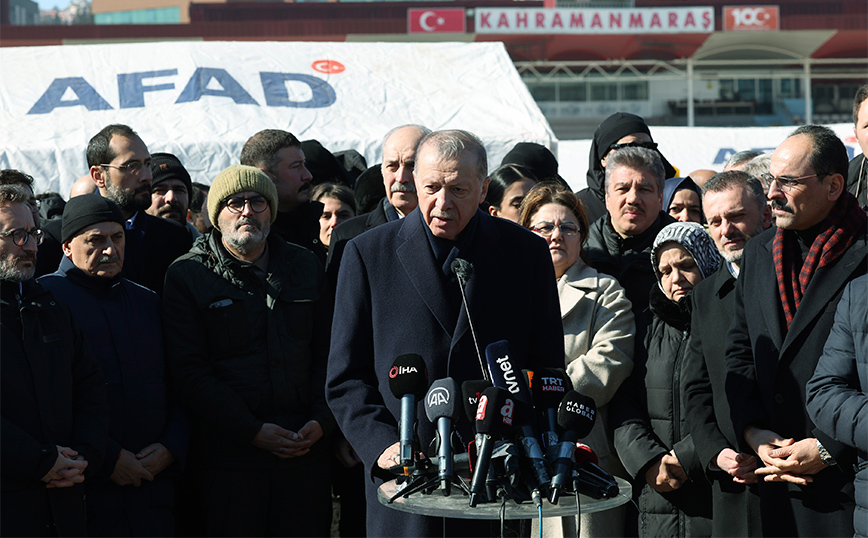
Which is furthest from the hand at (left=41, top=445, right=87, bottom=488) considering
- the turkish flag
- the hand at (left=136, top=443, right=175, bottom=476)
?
the turkish flag

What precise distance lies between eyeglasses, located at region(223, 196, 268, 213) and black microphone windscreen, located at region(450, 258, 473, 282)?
1685 millimetres

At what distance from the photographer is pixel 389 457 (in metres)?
2.67

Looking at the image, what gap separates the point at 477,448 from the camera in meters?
2.31

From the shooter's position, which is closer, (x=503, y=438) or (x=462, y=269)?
(x=503, y=438)

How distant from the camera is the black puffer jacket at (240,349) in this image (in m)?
4.06

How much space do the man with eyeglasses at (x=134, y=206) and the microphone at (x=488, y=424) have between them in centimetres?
274

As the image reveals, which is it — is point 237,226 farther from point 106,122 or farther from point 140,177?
point 106,122

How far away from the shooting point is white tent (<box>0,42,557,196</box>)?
7.33 metres

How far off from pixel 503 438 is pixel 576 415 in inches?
8.5

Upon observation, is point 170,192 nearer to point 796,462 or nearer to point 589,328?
point 589,328

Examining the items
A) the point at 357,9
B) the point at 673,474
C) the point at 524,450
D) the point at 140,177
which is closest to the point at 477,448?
the point at 524,450

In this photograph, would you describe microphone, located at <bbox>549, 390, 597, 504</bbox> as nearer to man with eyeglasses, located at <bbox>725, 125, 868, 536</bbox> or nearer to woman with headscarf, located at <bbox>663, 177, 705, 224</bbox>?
man with eyeglasses, located at <bbox>725, 125, 868, 536</bbox>

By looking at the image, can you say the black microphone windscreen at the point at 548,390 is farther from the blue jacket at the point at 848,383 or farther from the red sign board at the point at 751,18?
the red sign board at the point at 751,18

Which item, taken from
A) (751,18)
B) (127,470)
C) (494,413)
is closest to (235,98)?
(127,470)
